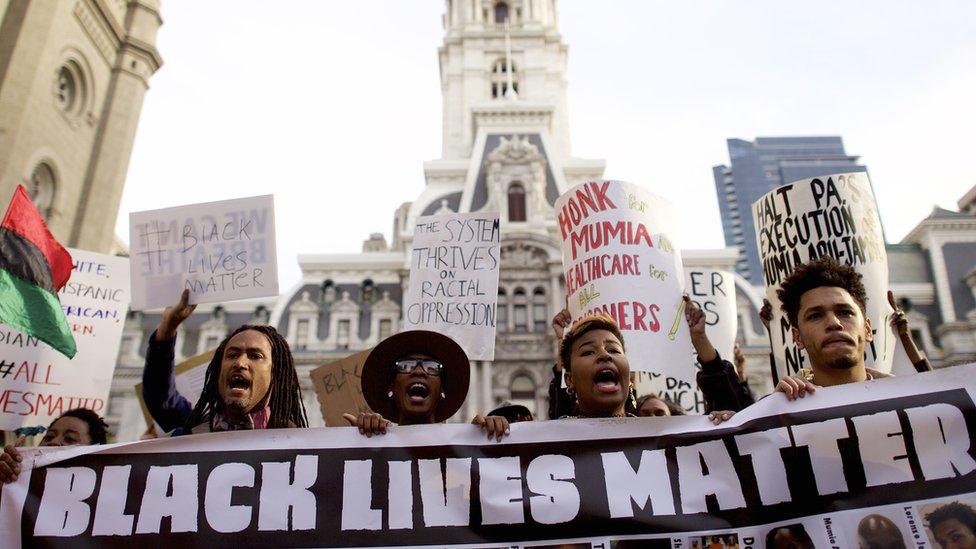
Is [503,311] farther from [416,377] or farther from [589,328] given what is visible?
[589,328]

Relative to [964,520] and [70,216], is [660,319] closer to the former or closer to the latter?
[964,520]

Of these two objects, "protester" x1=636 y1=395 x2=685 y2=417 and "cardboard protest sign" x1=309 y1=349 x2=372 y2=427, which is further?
"cardboard protest sign" x1=309 y1=349 x2=372 y2=427

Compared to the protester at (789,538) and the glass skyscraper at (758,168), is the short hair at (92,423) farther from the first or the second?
the glass skyscraper at (758,168)

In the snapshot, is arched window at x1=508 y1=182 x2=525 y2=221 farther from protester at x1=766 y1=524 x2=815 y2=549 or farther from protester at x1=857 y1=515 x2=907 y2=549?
protester at x1=857 y1=515 x2=907 y2=549

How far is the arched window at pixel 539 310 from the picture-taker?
31.1 m

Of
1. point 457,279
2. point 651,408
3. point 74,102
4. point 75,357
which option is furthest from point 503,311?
point 651,408

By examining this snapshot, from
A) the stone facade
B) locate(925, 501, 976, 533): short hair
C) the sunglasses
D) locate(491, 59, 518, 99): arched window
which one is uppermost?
locate(491, 59, 518, 99): arched window

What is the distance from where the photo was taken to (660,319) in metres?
6.00

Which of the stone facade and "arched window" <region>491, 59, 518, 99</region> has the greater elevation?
"arched window" <region>491, 59, 518, 99</region>

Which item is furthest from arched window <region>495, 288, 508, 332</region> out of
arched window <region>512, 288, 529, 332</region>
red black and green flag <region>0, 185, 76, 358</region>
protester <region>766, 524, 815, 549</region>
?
protester <region>766, 524, 815, 549</region>

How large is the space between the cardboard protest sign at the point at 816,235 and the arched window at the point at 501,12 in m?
52.8

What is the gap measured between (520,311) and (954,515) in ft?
92.5

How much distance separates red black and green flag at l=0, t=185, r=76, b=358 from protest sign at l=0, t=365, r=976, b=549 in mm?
2455

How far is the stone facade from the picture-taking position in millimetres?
14852
